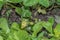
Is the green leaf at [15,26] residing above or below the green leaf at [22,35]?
above

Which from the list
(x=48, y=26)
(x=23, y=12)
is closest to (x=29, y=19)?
(x=23, y=12)

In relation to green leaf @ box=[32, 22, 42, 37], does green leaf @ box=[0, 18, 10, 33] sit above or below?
above

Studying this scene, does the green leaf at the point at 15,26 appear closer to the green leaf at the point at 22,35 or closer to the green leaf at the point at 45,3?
the green leaf at the point at 22,35

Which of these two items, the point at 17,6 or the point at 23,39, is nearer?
the point at 23,39

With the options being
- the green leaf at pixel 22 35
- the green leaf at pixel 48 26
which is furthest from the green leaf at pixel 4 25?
the green leaf at pixel 48 26

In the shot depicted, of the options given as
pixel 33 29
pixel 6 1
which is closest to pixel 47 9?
pixel 33 29

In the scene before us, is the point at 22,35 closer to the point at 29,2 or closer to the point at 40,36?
the point at 40,36

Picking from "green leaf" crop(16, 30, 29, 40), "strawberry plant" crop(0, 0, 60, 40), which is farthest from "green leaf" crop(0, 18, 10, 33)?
"green leaf" crop(16, 30, 29, 40)

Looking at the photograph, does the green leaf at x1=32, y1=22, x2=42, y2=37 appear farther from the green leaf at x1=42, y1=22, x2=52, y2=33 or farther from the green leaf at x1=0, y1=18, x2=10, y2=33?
the green leaf at x1=0, y1=18, x2=10, y2=33

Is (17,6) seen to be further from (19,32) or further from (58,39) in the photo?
(58,39)

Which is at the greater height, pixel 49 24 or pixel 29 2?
pixel 29 2

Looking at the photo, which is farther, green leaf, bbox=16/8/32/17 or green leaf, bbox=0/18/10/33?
green leaf, bbox=16/8/32/17
